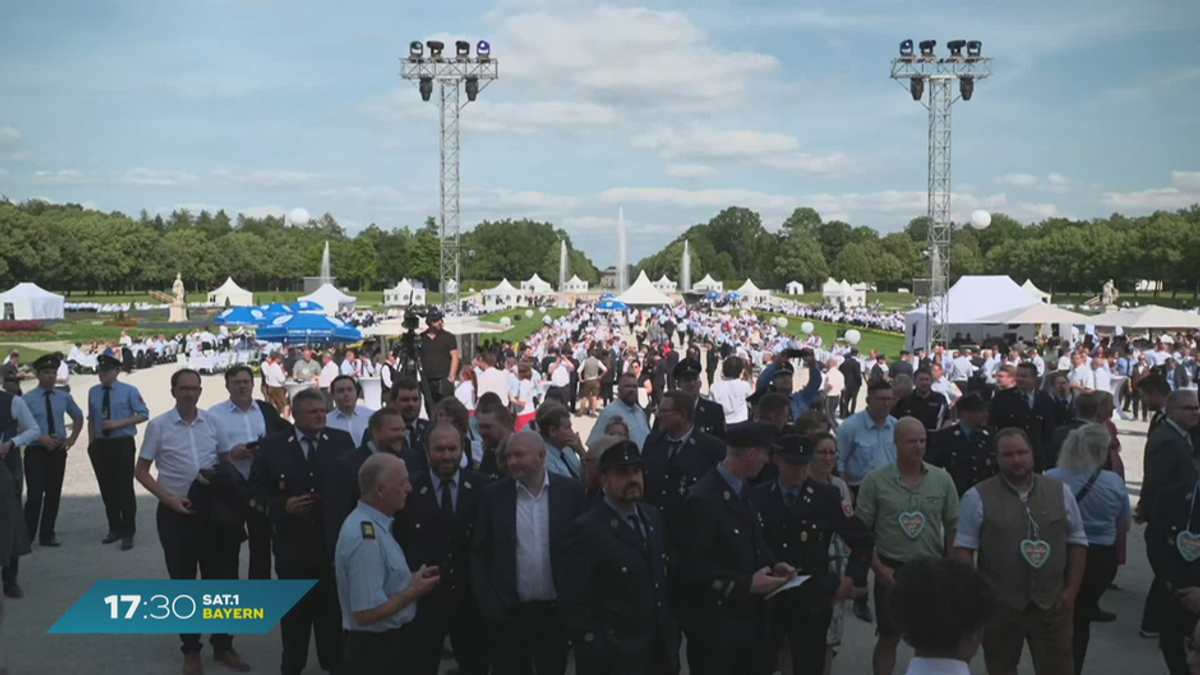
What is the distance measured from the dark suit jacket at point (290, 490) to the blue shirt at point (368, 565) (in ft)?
5.44

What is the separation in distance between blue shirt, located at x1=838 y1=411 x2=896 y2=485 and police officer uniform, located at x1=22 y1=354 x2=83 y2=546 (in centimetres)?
735

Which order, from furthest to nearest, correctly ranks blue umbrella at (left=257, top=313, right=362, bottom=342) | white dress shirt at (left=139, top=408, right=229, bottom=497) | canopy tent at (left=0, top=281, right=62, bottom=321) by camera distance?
canopy tent at (left=0, top=281, right=62, bottom=321)
blue umbrella at (left=257, top=313, right=362, bottom=342)
white dress shirt at (left=139, top=408, right=229, bottom=497)

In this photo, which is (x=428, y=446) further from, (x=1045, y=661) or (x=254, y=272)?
(x=254, y=272)

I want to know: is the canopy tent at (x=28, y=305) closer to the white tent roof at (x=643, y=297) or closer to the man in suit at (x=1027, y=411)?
the white tent roof at (x=643, y=297)

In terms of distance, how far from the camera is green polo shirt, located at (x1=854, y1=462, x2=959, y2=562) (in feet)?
18.3

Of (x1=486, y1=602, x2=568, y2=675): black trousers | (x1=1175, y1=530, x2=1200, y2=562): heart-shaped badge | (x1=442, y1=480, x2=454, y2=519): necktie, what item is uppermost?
(x1=442, y1=480, x2=454, y2=519): necktie

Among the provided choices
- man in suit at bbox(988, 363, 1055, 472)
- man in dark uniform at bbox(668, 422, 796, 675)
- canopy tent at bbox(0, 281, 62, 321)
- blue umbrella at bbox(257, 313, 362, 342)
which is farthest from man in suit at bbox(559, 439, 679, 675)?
canopy tent at bbox(0, 281, 62, 321)

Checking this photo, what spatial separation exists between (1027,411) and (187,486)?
299 inches

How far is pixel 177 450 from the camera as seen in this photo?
6871 mm

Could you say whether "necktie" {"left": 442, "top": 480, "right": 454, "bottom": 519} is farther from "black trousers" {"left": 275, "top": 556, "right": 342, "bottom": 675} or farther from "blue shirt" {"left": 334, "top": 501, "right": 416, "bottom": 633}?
"black trousers" {"left": 275, "top": 556, "right": 342, "bottom": 675}

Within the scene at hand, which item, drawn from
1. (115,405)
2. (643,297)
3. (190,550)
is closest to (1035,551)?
(190,550)

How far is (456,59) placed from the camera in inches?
1252

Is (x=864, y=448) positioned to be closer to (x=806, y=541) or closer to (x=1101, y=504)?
(x=1101, y=504)

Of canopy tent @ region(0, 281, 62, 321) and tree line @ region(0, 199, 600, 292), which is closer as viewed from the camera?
canopy tent @ region(0, 281, 62, 321)
